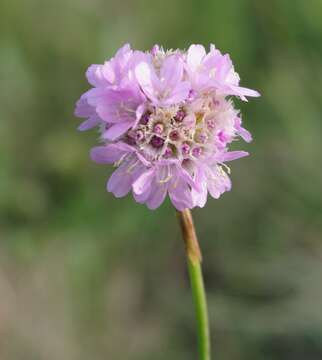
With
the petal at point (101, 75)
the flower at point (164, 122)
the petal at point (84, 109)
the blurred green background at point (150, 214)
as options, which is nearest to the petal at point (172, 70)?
the flower at point (164, 122)

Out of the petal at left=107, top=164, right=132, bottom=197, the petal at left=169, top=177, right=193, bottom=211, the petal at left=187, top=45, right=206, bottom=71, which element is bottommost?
the petal at left=169, top=177, right=193, bottom=211

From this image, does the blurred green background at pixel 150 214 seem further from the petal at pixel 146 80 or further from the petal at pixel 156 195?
the petal at pixel 146 80

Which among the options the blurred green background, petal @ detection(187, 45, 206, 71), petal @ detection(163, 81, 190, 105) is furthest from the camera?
the blurred green background

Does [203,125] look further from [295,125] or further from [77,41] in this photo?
[77,41]

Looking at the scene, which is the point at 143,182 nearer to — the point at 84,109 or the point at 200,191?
the point at 200,191

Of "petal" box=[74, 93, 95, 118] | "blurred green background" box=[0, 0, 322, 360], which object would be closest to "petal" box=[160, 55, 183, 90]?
Result: "petal" box=[74, 93, 95, 118]

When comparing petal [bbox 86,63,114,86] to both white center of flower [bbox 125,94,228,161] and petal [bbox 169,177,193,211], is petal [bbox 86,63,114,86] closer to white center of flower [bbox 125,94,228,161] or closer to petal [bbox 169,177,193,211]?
white center of flower [bbox 125,94,228,161]
